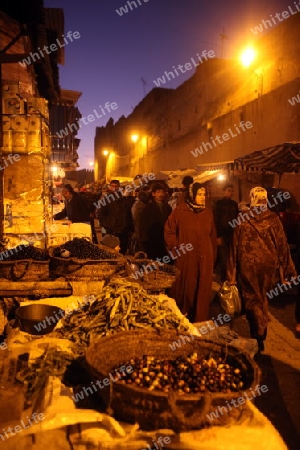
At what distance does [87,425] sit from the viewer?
8.05 feet

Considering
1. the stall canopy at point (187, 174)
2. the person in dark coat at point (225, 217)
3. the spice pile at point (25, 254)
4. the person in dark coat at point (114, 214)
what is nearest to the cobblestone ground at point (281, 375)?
the person in dark coat at point (225, 217)

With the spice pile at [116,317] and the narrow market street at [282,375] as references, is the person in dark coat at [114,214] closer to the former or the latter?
the narrow market street at [282,375]

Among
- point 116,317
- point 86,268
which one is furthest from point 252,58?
point 116,317

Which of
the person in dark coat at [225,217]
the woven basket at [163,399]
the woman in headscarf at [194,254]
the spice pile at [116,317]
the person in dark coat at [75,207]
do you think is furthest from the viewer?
the person in dark coat at [75,207]

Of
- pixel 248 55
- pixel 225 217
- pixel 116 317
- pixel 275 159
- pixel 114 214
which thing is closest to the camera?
pixel 116 317

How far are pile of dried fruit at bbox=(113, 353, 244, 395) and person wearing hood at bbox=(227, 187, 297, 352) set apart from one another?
8.55 feet

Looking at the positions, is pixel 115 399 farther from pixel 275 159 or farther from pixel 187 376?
pixel 275 159

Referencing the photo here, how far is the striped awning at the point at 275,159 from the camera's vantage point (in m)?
9.13

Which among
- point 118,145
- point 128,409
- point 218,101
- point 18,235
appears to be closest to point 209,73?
point 218,101

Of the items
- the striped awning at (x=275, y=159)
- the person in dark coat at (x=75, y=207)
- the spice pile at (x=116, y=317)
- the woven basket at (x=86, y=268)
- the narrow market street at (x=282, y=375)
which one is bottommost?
the narrow market street at (x=282, y=375)

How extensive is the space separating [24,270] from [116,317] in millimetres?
2005

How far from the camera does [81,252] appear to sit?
217 inches

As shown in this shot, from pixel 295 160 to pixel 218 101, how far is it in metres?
11.1

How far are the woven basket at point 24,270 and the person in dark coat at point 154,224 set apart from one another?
11.4 feet
